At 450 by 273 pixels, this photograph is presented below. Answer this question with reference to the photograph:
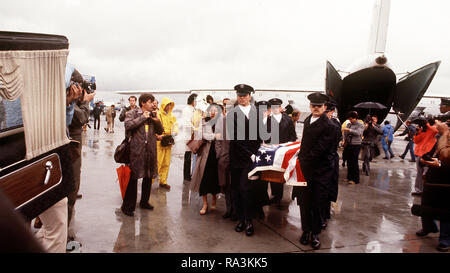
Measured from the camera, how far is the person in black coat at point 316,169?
143 inches

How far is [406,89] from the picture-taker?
36.4ft

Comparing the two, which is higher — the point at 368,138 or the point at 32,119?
the point at 32,119

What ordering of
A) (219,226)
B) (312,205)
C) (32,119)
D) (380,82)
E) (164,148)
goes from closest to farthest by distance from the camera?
(32,119) → (312,205) → (219,226) → (164,148) → (380,82)

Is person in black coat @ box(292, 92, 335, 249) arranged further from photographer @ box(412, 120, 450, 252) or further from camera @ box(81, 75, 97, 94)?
camera @ box(81, 75, 97, 94)

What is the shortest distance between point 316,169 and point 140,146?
2703 mm

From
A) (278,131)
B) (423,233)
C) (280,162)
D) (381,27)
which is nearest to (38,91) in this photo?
(280,162)

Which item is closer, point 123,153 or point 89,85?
point 89,85

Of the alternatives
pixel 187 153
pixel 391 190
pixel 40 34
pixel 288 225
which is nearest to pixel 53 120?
pixel 40 34

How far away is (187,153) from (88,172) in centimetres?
257

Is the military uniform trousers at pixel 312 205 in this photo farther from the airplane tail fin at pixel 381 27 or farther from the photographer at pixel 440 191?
the airplane tail fin at pixel 381 27

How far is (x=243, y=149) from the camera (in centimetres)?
409

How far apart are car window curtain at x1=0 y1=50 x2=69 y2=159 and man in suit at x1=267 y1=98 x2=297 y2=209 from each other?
3645 millimetres

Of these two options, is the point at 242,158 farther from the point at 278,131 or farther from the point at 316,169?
the point at 278,131

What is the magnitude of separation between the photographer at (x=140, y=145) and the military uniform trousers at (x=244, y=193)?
1.39 m
